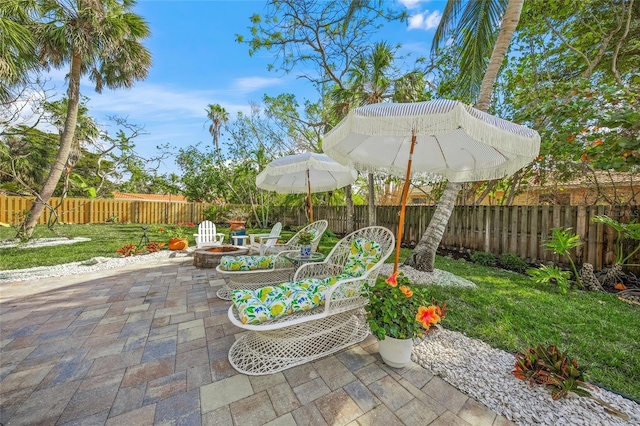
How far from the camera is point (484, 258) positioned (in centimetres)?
580

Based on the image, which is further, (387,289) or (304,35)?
(304,35)

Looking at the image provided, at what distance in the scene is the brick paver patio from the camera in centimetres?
159

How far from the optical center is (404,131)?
211 cm

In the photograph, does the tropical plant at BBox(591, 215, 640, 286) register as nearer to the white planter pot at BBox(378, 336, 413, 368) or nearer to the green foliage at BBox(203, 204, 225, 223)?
the white planter pot at BBox(378, 336, 413, 368)

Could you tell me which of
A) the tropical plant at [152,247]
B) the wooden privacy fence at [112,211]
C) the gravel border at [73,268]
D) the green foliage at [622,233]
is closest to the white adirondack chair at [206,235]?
the gravel border at [73,268]

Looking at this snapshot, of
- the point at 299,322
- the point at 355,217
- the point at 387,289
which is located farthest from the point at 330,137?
the point at 355,217

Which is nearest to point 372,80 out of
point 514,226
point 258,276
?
point 514,226

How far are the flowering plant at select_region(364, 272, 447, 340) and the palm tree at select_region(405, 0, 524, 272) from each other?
280cm

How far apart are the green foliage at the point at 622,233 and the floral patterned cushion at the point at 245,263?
Answer: 526 centimetres

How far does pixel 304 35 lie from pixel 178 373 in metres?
9.37

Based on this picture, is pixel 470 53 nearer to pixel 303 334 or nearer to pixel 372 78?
pixel 372 78

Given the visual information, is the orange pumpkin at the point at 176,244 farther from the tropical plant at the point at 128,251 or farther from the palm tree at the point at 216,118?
the palm tree at the point at 216,118

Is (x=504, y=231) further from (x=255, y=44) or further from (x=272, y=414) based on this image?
(x=255, y=44)

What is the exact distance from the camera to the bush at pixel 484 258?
5.69 metres
